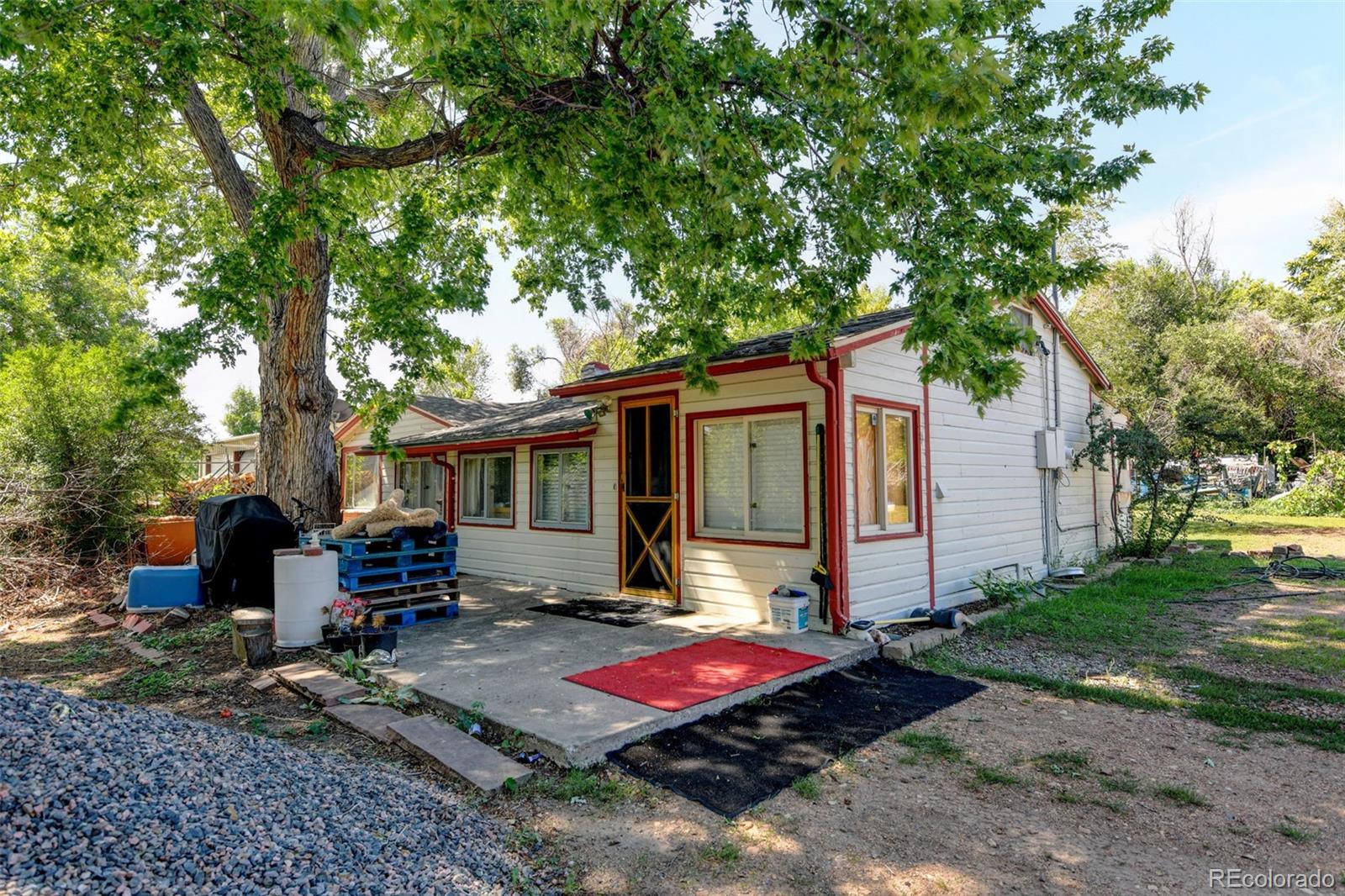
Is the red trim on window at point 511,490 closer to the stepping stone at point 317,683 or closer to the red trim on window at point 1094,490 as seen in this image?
the stepping stone at point 317,683

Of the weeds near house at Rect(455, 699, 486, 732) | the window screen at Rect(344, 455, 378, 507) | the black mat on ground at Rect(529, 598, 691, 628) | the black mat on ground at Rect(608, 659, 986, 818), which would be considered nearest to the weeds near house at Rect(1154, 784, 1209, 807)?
the black mat on ground at Rect(608, 659, 986, 818)

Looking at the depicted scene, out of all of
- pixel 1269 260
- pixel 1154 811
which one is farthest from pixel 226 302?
pixel 1269 260

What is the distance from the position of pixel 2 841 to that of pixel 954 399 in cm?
880

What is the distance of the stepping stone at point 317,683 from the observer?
185 inches

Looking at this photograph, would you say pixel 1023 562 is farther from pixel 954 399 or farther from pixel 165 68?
pixel 165 68

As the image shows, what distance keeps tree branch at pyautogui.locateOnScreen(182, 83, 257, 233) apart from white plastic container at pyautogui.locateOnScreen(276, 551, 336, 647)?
5.14m

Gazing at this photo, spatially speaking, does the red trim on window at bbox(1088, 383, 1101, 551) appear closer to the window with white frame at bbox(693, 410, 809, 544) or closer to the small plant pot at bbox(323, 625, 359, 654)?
the window with white frame at bbox(693, 410, 809, 544)

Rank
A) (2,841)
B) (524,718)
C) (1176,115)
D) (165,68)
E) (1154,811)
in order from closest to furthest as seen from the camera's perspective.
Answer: (2,841), (1154,811), (524,718), (165,68), (1176,115)

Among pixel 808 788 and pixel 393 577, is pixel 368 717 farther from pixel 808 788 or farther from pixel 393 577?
pixel 393 577

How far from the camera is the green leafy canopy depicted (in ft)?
14.9

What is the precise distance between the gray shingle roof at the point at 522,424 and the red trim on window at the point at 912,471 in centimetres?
380

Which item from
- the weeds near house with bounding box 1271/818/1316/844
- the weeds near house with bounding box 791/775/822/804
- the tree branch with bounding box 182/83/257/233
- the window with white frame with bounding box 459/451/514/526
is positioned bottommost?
the weeds near house with bounding box 1271/818/1316/844

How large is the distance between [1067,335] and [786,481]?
7143mm

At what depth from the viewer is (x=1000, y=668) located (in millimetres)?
5758
